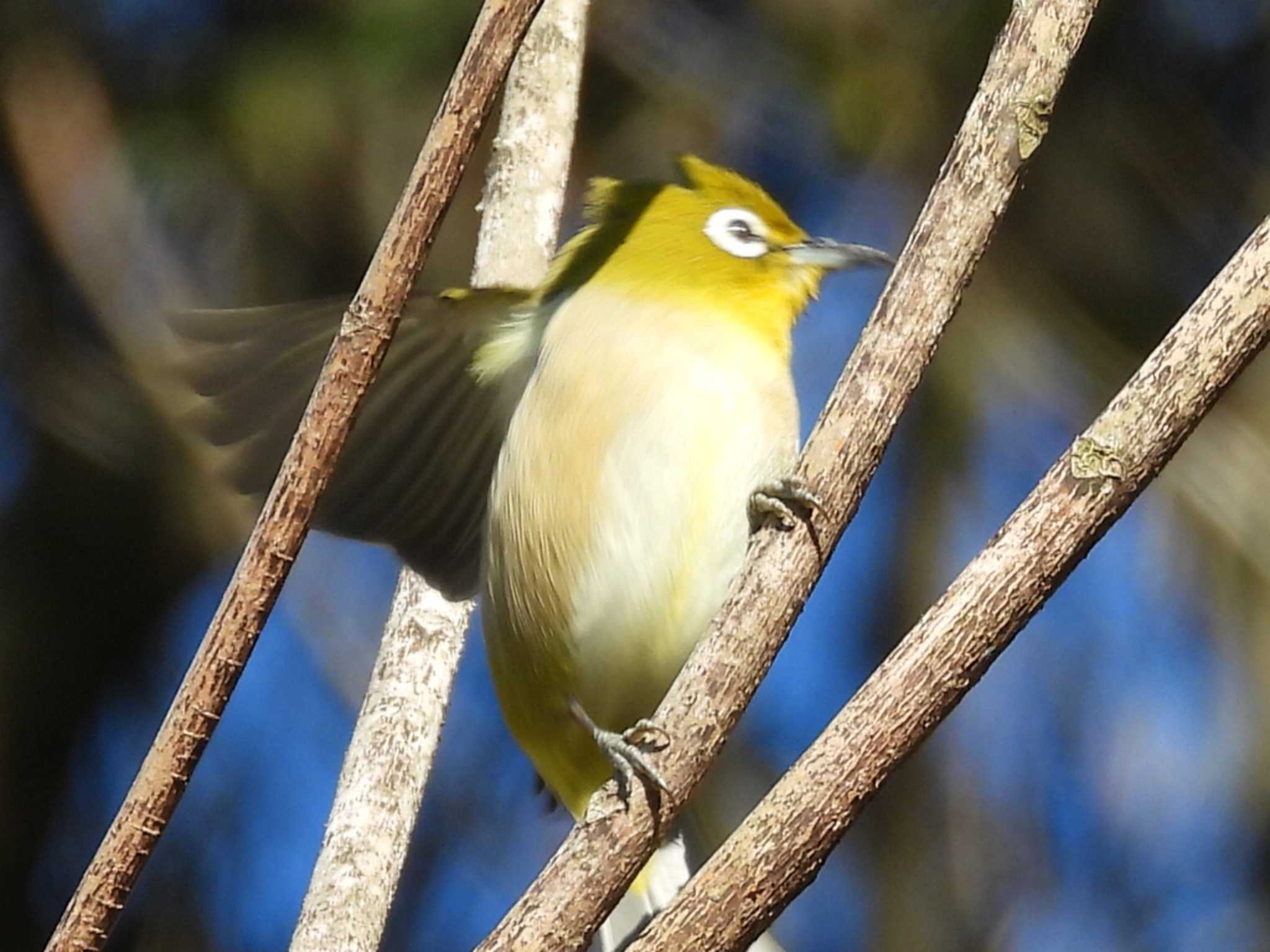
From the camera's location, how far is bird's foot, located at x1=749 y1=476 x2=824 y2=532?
5.63 feet

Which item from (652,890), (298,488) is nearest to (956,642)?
(298,488)

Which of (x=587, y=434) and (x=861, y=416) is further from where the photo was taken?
(x=587, y=434)

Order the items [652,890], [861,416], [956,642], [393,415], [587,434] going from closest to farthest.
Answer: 1. [956,642]
2. [861,416]
3. [587,434]
4. [652,890]
5. [393,415]

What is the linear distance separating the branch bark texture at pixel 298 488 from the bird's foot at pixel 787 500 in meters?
0.43

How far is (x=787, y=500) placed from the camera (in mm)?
1766

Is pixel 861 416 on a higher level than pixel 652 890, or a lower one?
higher

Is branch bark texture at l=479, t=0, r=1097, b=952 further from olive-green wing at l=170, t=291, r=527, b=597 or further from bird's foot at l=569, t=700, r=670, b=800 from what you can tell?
olive-green wing at l=170, t=291, r=527, b=597

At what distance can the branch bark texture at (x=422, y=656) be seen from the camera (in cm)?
227

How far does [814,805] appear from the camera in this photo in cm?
155

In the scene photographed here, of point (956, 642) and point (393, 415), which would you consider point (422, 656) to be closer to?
point (393, 415)

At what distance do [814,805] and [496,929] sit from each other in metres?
0.31

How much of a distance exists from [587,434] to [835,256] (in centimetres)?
51

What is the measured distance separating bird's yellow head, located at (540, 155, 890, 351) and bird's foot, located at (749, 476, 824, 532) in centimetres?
53

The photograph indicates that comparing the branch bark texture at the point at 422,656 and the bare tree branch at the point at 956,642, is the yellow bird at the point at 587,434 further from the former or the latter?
the bare tree branch at the point at 956,642
